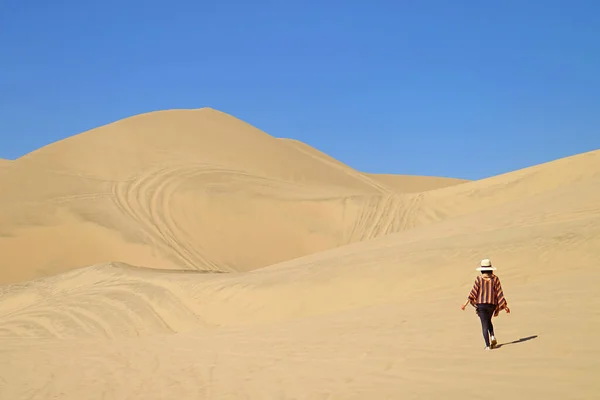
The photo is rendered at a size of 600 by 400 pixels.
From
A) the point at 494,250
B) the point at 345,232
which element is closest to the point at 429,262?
the point at 494,250

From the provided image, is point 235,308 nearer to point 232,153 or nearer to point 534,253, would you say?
point 534,253

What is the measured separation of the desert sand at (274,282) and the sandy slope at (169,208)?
0.10m

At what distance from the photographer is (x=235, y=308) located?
15.9 meters

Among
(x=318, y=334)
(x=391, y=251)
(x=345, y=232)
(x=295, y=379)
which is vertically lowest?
(x=295, y=379)

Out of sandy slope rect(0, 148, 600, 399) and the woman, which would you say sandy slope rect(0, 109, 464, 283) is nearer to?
sandy slope rect(0, 148, 600, 399)

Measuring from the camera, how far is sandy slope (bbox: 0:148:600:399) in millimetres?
7113

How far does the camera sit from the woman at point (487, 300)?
7.70m

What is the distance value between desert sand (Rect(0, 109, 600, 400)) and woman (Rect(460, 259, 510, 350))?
0.24 m

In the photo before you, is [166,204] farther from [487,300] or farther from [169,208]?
[487,300]

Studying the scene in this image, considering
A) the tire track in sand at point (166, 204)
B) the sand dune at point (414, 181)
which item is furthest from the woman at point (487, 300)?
the sand dune at point (414, 181)

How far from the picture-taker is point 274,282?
16.5m

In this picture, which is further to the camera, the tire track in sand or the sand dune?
the sand dune

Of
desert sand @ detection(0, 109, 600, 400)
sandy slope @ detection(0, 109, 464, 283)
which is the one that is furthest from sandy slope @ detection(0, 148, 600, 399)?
sandy slope @ detection(0, 109, 464, 283)

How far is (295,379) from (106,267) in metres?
15.0
